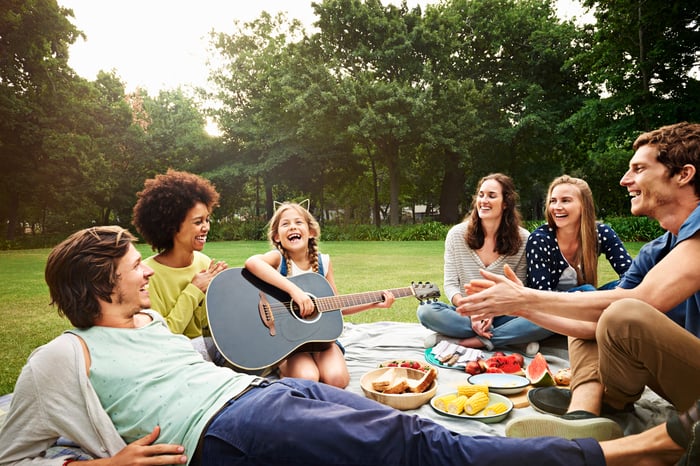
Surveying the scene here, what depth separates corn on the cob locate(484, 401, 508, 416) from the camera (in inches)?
117

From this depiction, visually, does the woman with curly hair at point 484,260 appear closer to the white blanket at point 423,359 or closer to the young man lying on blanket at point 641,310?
the white blanket at point 423,359

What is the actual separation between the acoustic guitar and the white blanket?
63cm

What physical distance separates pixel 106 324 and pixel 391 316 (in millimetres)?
5073

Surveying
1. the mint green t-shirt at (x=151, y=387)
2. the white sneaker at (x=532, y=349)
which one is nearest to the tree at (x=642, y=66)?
the white sneaker at (x=532, y=349)

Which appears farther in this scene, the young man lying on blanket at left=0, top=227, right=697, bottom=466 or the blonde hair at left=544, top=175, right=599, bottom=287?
the blonde hair at left=544, top=175, right=599, bottom=287

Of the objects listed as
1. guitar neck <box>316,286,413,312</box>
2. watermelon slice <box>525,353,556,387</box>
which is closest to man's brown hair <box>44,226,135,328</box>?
guitar neck <box>316,286,413,312</box>

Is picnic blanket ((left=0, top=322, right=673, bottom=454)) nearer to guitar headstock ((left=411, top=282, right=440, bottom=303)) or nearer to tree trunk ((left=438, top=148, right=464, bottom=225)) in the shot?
guitar headstock ((left=411, top=282, right=440, bottom=303))

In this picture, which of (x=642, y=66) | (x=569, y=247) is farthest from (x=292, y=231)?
(x=642, y=66)

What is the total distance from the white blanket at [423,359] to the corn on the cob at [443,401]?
0.19 ft

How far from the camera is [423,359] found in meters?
4.50

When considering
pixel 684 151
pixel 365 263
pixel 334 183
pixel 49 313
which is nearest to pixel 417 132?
pixel 334 183

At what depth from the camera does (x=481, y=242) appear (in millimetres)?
4867

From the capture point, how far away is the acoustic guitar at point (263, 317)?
3.37 metres

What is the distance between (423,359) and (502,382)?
3.69ft
